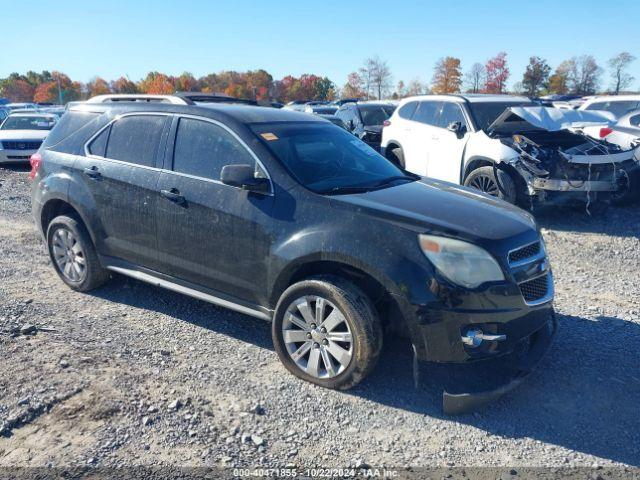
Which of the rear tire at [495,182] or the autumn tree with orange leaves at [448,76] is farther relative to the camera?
the autumn tree with orange leaves at [448,76]

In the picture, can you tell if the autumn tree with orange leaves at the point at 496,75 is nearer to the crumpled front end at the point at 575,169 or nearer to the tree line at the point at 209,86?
the tree line at the point at 209,86

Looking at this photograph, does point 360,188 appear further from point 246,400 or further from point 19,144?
point 19,144

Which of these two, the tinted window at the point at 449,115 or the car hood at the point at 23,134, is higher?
the tinted window at the point at 449,115

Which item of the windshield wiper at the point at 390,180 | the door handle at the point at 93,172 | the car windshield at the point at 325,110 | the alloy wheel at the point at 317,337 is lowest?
the alloy wheel at the point at 317,337

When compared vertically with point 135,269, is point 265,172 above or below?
above

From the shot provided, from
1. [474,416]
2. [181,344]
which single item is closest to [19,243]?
[181,344]

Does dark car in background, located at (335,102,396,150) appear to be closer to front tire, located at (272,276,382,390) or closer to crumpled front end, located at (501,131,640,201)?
crumpled front end, located at (501,131,640,201)

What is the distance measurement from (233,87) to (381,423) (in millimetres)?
87268

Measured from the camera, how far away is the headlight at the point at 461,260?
341cm

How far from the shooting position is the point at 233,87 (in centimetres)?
8606

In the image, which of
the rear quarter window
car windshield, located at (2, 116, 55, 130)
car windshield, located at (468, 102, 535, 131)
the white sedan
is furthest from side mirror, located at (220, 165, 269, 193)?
car windshield, located at (2, 116, 55, 130)

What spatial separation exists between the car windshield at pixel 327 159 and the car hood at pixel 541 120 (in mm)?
4214

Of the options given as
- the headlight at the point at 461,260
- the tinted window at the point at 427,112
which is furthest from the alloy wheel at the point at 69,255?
the tinted window at the point at 427,112

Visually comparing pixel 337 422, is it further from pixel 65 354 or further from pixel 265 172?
pixel 65 354
